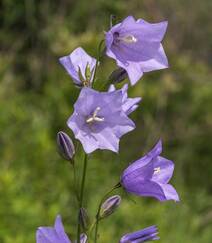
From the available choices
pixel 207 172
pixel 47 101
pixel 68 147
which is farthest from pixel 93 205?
pixel 68 147

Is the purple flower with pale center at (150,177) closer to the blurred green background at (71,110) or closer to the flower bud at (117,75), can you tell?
the flower bud at (117,75)

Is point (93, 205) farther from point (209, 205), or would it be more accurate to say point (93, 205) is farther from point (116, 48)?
point (116, 48)

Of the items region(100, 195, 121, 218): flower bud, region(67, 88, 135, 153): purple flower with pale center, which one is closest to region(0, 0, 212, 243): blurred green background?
region(100, 195, 121, 218): flower bud

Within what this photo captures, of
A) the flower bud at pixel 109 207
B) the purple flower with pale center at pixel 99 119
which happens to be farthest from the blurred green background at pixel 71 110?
the purple flower with pale center at pixel 99 119

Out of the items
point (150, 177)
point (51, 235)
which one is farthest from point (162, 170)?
point (51, 235)

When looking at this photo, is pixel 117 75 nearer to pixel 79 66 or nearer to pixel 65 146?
pixel 79 66

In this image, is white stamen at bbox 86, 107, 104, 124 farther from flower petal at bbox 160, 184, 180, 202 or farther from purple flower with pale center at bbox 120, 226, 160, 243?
purple flower with pale center at bbox 120, 226, 160, 243
